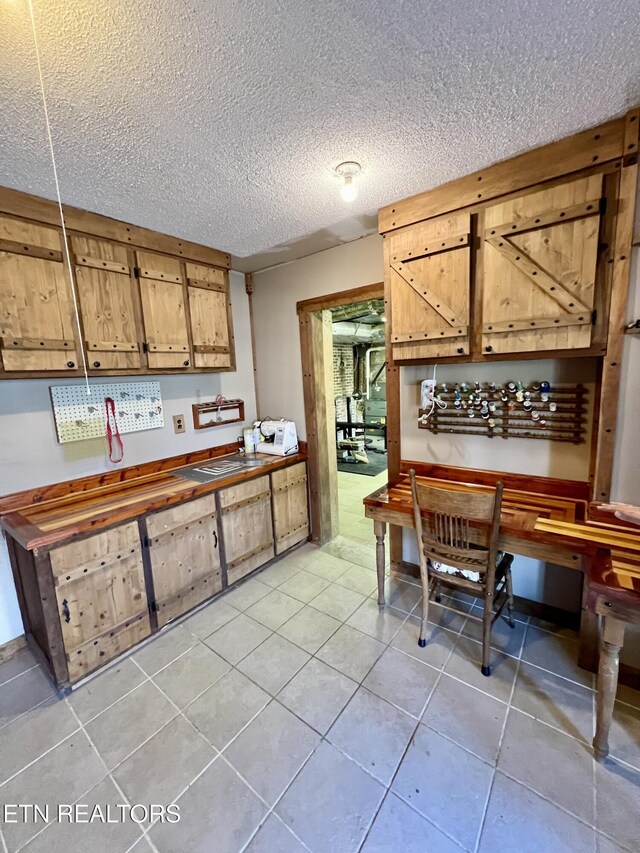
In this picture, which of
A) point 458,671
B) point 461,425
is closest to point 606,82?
point 461,425

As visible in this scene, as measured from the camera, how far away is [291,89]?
1.24m

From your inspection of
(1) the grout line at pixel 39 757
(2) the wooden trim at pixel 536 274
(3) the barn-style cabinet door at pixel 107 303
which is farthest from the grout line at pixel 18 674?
(2) the wooden trim at pixel 536 274

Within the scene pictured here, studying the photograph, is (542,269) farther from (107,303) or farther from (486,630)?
(107,303)

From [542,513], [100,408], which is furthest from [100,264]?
[542,513]

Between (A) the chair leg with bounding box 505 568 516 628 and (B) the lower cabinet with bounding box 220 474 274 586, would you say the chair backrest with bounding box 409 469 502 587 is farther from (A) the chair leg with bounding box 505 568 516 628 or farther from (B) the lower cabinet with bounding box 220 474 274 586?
(B) the lower cabinet with bounding box 220 474 274 586

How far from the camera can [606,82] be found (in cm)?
129

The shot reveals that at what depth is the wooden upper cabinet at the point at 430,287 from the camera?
193 centimetres

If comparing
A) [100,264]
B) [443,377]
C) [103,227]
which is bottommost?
[443,377]

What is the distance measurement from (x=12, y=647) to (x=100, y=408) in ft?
4.90

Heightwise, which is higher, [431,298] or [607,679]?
[431,298]

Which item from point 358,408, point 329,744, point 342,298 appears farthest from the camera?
point 358,408

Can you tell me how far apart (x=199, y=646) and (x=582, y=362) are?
2.71m

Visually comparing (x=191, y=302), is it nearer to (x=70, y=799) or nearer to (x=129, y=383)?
(x=129, y=383)

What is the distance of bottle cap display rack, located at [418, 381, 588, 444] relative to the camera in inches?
75.0
